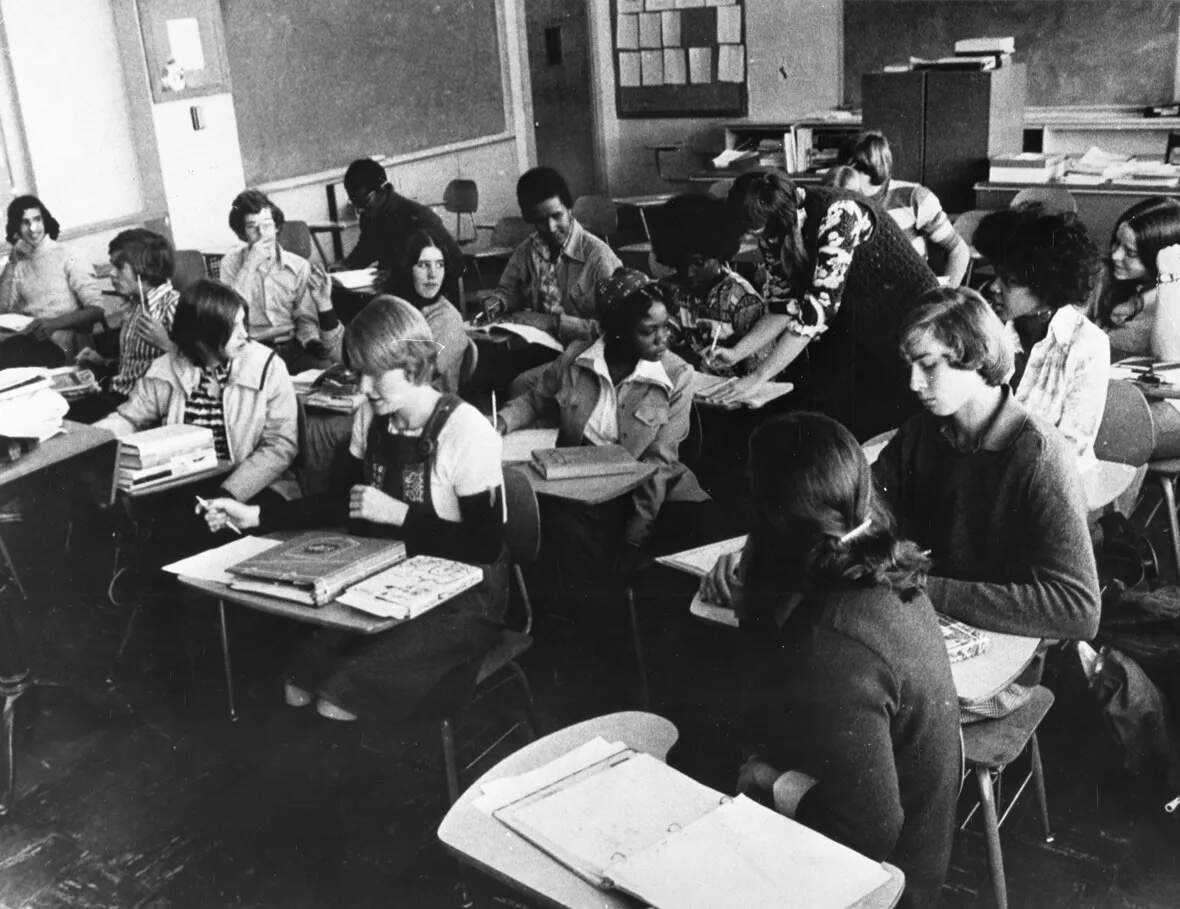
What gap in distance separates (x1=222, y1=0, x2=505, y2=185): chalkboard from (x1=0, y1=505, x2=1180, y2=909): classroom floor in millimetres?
4632

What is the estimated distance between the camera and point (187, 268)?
6.19 meters

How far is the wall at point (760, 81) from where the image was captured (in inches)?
359

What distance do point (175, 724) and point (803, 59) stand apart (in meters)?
7.24

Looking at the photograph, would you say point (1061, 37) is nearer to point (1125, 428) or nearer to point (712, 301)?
point (712, 301)

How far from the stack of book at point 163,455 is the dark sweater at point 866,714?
2.25 metres

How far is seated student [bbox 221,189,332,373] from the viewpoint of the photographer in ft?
18.7

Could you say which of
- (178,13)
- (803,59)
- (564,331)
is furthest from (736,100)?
(564,331)

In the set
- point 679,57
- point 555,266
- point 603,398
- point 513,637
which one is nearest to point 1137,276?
point 603,398

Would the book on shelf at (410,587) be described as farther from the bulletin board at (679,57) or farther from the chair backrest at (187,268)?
the bulletin board at (679,57)

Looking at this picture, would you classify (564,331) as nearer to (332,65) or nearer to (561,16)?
(332,65)

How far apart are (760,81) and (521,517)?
→ 737cm

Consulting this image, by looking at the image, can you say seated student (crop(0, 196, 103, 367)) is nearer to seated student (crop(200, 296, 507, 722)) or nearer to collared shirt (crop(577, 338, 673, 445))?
collared shirt (crop(577, 338, 673, 445))

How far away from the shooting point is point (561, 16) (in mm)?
10250

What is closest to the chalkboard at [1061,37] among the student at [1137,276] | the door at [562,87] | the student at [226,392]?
the door at [562,87]
